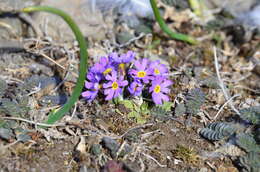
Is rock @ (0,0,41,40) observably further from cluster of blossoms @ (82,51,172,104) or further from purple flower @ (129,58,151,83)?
purple flower @ (129,58,151,83)

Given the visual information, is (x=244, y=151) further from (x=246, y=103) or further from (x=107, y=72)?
(x=107, y=72)

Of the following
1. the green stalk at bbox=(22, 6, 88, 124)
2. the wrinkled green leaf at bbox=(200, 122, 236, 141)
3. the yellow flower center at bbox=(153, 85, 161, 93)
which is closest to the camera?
the green stalk at bbox=(22, 6, 88, 124)

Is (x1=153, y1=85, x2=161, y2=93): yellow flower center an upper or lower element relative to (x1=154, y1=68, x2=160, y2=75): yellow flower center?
lower

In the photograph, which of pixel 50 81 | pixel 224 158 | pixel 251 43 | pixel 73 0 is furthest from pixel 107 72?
pixel 251 43

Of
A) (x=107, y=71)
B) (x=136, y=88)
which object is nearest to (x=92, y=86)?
(x=107, y=71)

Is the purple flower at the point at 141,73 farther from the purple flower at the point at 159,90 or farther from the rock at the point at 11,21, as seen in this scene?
the rock at the point at 11,21

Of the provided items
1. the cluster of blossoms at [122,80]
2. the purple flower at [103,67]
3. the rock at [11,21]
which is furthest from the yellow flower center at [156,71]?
the rock at [11,21]

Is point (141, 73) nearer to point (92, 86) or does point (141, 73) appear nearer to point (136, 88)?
point (136, 88)

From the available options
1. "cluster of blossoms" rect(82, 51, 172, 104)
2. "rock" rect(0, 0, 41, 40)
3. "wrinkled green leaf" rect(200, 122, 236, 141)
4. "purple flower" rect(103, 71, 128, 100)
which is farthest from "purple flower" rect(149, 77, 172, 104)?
"rock" rect(0, 0, 41, 40)
